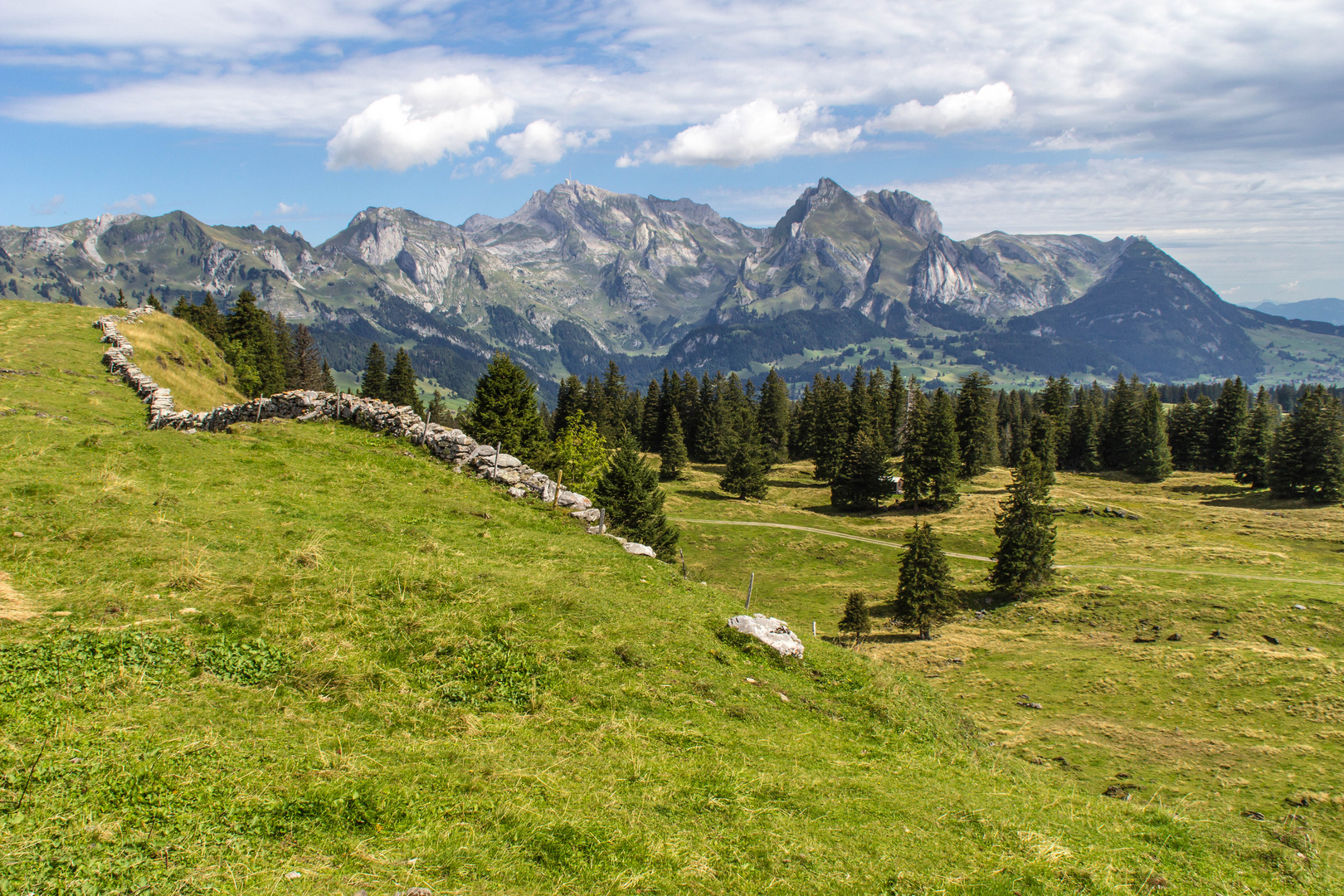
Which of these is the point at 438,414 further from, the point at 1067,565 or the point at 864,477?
the point at 1067,565

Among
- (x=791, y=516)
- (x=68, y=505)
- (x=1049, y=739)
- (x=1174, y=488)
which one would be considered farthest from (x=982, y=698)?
(x=1174, y=488)

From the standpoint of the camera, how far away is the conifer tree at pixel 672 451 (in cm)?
10562

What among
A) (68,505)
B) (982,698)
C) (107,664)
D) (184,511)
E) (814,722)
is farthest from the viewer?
(982,698)

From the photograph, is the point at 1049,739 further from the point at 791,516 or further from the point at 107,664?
the point at 791,516

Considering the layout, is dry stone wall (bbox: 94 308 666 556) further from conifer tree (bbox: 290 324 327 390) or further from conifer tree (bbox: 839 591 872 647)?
conifer tree (bbox: 290 324 327 390)

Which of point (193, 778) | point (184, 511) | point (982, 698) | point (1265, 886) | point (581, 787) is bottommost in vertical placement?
point (982, 698)

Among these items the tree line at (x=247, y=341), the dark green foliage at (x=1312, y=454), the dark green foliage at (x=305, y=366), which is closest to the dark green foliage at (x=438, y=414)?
the tree line at (x=247, y=341)

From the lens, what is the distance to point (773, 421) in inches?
5167

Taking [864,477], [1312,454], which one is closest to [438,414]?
[864,477]

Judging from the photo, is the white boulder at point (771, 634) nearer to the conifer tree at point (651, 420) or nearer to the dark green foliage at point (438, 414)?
the dark green foliage at point (438, 414)

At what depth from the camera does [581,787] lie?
11.1 meters

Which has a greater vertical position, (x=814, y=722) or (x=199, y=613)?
(x=199, y=613)

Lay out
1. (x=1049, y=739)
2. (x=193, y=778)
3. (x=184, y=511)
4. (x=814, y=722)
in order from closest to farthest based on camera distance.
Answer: (x=193, y=778) → (x=814, y=722) → (x=184, y=511) → (x=1049, y=739)

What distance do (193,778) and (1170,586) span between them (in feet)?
223
